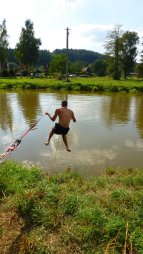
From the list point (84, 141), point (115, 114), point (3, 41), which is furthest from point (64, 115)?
point (3, 41)

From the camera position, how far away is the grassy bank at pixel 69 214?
6.73 metres

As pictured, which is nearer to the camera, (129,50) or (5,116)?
(5,116)

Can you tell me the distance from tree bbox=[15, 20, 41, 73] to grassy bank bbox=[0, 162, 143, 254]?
6567cm

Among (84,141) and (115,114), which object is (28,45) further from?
(84,141)

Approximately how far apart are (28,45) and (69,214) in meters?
68.5

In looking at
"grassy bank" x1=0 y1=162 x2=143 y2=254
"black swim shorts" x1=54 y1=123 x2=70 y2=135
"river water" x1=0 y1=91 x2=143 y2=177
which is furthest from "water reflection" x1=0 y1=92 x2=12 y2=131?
"grassy bank" x1=0 y1=162 x2=143 y2=254

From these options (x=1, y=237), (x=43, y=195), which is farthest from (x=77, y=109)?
(x=1, y=237)

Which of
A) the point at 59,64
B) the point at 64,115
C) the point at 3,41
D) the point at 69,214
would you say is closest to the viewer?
the point at 69,214

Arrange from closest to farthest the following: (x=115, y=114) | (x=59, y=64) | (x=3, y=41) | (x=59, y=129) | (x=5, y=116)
Result: 1. (x=59, y=129)
2. (x=5, y=116)
3. (x=115, y=114)
4. (x=3, y=41)
5. (x=59, y=64)

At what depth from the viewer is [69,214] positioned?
7820 millimetres

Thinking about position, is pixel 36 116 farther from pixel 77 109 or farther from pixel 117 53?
pixel 117 53

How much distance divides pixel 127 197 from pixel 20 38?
69.0 meters

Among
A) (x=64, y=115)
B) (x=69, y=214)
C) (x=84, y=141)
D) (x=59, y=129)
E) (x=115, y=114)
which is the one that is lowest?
(x=115, y=114)

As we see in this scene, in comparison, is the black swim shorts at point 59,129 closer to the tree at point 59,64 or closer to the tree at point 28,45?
the tree at point 28,45
